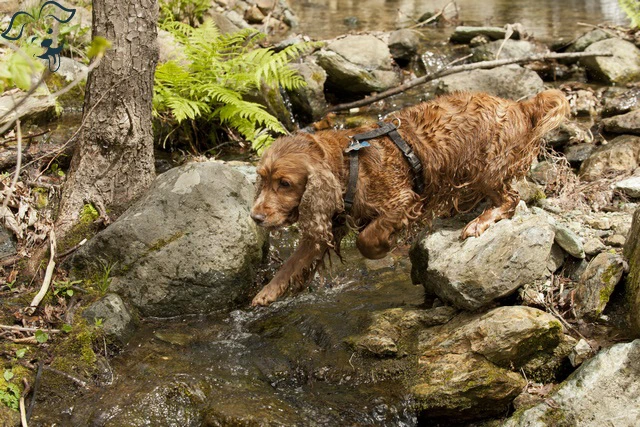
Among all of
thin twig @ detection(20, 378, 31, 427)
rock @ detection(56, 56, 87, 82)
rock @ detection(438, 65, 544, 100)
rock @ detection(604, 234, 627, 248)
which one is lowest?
thin twig @ detection(20, 378, 31, 427)

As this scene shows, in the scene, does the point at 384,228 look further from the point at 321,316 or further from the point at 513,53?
the point at 513,53

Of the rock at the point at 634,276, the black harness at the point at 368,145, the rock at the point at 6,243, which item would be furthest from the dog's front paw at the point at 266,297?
the rock at the point at 634,276

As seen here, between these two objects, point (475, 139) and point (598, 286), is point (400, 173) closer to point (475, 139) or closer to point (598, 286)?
point (475, 139)

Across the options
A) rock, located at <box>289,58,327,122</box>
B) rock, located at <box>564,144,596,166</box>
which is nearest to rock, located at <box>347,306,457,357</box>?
rock, located at <box>564,144,596,166</box>

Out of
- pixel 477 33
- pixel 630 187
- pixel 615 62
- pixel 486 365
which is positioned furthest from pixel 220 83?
pixel 615 62

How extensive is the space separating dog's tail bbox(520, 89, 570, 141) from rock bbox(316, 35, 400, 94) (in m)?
4.59

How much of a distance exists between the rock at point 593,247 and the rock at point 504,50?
21.2 ft

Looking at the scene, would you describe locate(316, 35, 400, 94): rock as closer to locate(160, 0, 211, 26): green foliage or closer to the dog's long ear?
locate(160, 0, 211, 26): green foliage

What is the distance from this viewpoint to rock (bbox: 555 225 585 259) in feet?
15.1

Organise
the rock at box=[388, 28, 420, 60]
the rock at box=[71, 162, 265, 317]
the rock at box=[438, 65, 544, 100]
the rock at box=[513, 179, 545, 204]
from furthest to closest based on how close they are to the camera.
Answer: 1. the rock at box=[388, 28, 420, 60]
2. the rock at box=[438, 65, 544, 100]
3. the rock at box=[513, 179, 545, 204]
4. the rock at box=[71, 162, 265, 317]

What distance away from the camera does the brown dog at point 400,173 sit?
14.6 ft

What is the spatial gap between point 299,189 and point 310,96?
15.2ft

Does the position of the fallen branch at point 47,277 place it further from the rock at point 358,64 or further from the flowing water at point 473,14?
the flowing water at point 473,14

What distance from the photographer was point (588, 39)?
1094cm
